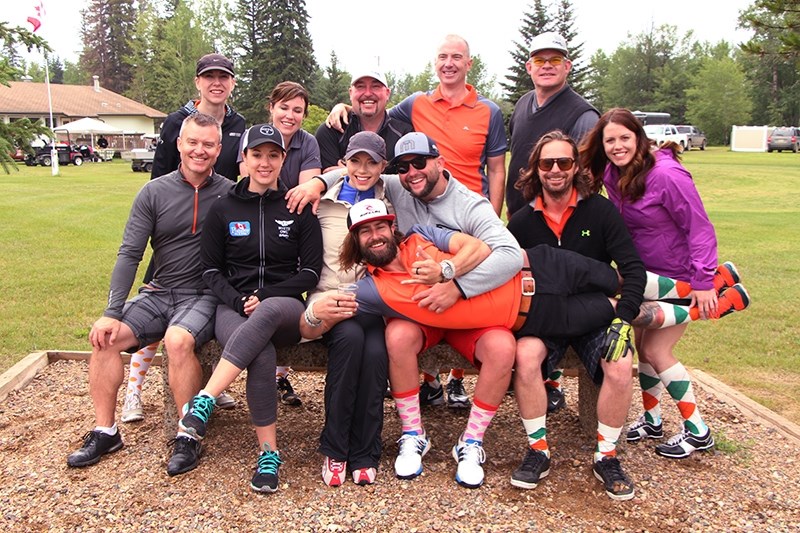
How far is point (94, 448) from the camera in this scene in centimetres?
402

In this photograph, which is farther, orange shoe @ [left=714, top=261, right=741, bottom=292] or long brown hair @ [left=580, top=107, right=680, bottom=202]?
orange shoe @ [left=714, top=261, right=741, bottom=292]

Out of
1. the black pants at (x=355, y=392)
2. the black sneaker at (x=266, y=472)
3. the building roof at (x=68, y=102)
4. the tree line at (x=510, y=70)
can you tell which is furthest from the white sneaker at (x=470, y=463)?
the building roof at (x=68, y=102)

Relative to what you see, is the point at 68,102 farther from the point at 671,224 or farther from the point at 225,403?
the point at 671,224

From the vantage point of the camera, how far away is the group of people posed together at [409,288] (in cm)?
377

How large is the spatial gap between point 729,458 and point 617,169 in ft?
5.86

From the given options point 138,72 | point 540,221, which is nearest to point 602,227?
point 540,221

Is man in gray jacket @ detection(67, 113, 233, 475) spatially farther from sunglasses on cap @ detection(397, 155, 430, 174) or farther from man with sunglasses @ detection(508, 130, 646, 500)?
man with sunglasses @ detection(508, 130, 646, 500)

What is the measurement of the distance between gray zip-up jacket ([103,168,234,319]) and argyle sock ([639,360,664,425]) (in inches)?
107

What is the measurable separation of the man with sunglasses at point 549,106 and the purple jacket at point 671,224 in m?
0.56

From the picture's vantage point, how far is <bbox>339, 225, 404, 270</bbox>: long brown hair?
3887 millimetres

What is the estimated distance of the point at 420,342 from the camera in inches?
153

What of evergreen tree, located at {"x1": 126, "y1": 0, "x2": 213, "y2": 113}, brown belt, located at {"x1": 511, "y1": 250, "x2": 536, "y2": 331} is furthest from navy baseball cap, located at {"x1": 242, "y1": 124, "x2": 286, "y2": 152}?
evergreen tree, located at {"x1": 126, "y1": 0, "x2": 213, "y2": 113}

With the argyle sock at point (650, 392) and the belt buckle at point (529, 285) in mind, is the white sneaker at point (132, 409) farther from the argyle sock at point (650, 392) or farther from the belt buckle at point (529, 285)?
the argyle sock at point (650, 392)

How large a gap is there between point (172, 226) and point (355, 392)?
5.07 ft
